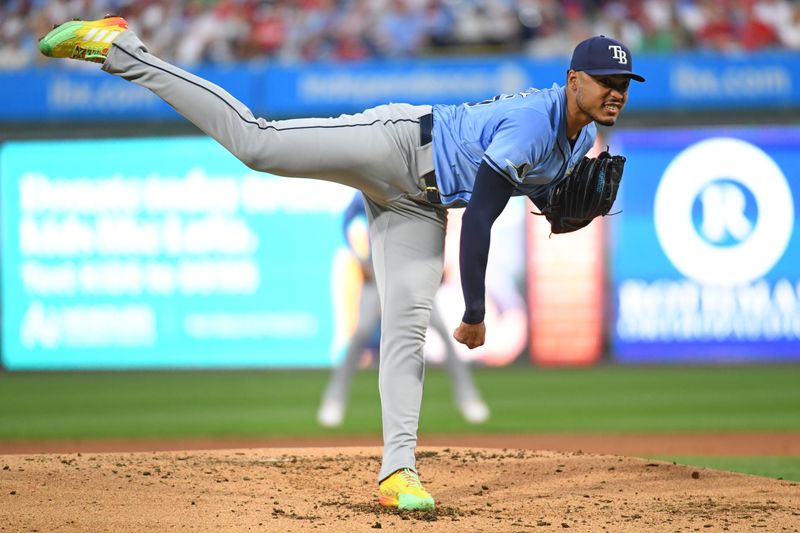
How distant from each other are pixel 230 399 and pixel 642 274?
4.68 metres

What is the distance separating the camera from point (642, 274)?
13000mm

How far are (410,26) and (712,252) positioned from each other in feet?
13.9

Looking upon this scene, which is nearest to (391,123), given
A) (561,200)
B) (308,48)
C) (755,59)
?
(561,200)

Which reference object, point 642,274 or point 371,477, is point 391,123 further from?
point 642,274

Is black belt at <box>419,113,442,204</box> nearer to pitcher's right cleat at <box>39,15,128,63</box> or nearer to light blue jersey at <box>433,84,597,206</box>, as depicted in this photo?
light blue jersey at <box>433,84,597,206</box>

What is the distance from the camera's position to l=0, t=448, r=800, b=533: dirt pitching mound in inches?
166

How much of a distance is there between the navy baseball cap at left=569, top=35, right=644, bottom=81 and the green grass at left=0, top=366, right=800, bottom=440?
4936 mm

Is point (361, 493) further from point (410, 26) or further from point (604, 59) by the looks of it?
point (410, 26)

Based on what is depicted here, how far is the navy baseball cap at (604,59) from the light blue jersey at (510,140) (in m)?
0.16

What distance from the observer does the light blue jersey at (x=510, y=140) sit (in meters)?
4.12

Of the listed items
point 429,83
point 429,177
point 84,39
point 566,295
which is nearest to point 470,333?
point 429,177

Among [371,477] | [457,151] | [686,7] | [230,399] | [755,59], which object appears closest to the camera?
[457,151]

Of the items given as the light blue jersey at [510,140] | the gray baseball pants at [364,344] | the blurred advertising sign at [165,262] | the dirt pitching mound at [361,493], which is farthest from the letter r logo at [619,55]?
the blurred advertising sign at [165,262]

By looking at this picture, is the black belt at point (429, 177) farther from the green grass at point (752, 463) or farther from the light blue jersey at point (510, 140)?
the green grass at point (752, 463)
